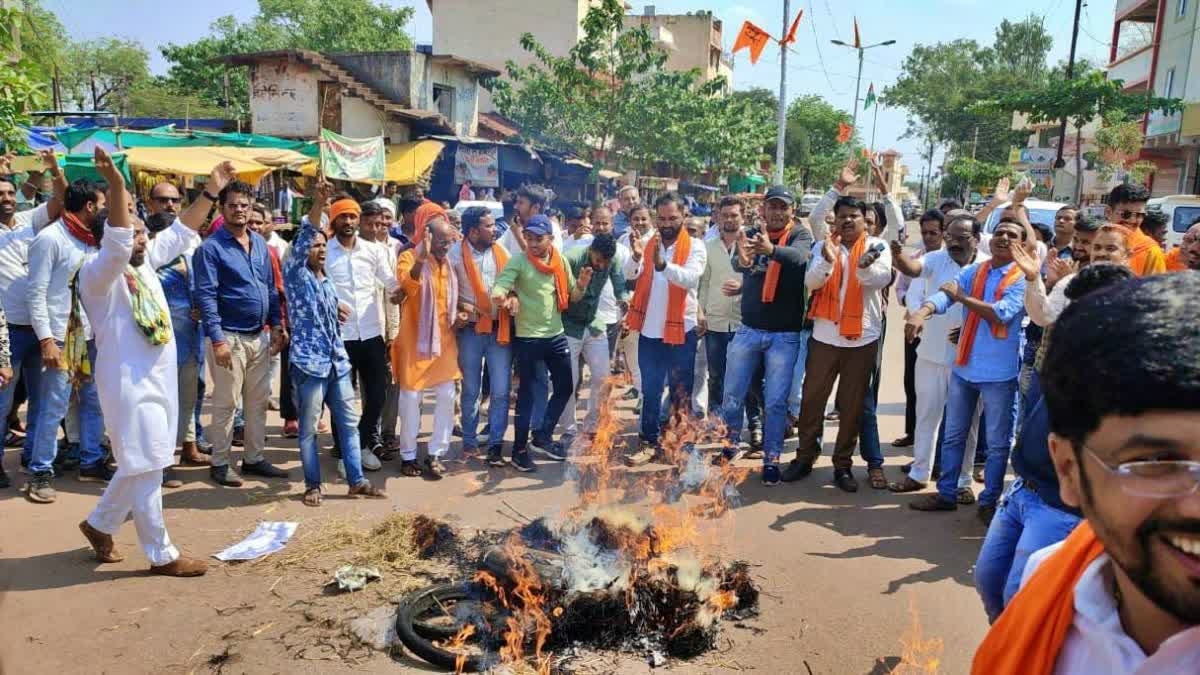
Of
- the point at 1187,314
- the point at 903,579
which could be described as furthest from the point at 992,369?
the point at 1187,314

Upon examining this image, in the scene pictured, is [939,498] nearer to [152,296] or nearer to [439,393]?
[439,393]

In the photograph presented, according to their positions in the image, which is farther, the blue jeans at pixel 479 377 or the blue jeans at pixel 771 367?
the blue jeans at pixel 479 377

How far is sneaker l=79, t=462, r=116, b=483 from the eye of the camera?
19.0 feet

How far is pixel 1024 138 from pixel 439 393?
5237cm

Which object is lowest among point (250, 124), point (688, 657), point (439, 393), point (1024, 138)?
point (688, 657)

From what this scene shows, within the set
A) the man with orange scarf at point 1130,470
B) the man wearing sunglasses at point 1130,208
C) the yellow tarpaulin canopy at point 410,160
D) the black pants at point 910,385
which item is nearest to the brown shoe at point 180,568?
the man with orange scarf at point 1130,470

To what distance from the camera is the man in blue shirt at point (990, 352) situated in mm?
5176

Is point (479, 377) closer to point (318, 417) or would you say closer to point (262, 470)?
point (318, 417)

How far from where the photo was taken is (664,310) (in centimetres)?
664

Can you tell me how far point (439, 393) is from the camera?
627 cm

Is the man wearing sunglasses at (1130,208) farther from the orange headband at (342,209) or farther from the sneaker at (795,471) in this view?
the orange headband at (342,209)

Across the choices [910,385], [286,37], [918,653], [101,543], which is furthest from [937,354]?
[286,37]

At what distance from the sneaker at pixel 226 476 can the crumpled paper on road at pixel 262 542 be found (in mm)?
852

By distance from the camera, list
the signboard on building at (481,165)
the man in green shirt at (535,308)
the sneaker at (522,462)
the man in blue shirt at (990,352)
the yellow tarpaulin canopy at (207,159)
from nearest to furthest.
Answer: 1. the man in blue shirt at (990,352)
2. the man in green shirt at (535,308)
3. the sneaker at (522,462)
4. the yellow tarpaulin canopy at (207,159)
5. the signboard on building at (481,165)
